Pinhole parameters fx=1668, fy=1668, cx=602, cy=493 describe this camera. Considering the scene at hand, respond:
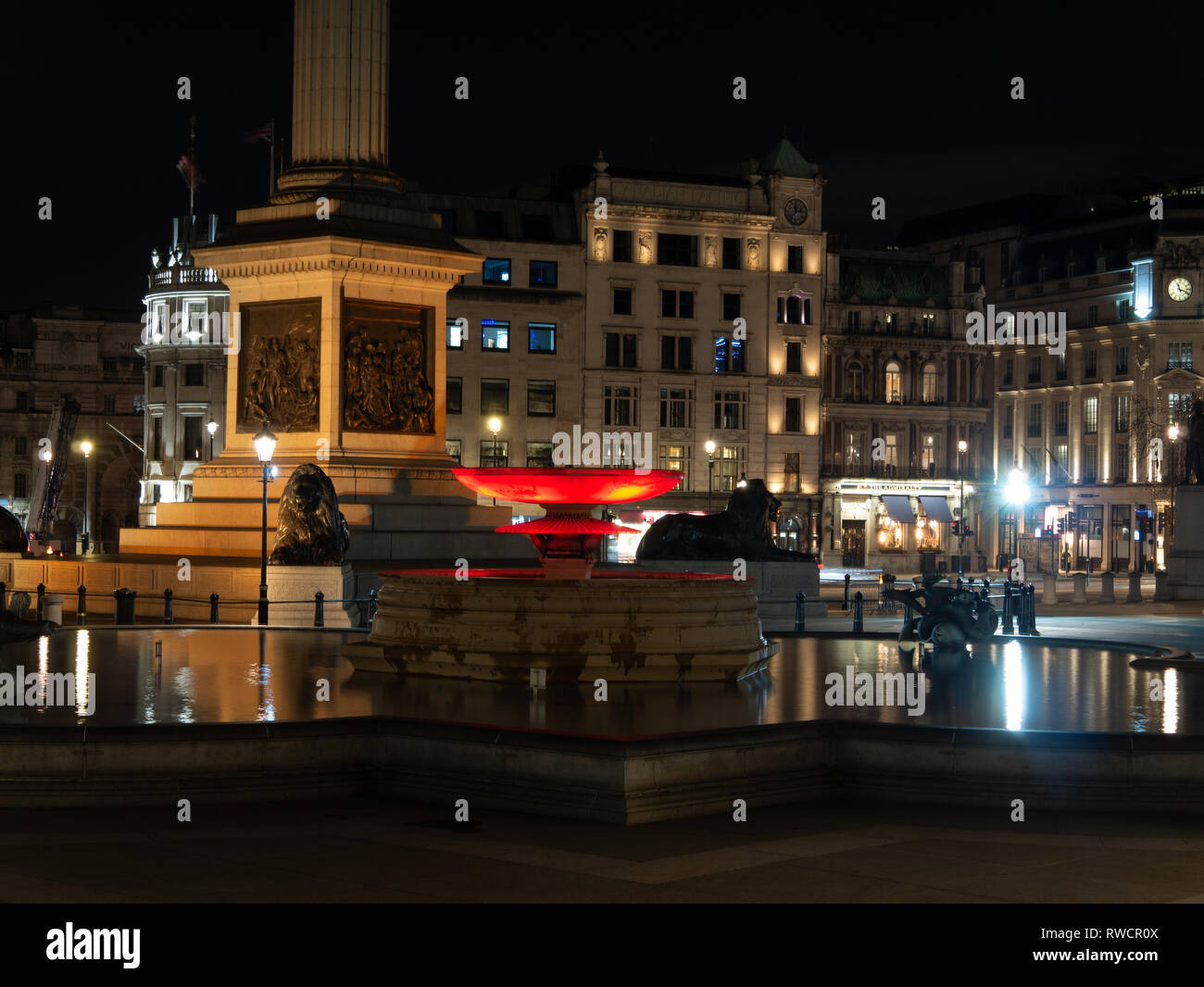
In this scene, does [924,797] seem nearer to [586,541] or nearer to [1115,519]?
[586,541]

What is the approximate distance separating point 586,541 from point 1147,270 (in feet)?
268

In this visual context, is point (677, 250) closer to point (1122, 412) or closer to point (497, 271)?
point (497, 271)

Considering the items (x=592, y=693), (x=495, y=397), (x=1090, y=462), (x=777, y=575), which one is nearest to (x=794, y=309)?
(x=495, y=397)

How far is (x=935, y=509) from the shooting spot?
9656cm

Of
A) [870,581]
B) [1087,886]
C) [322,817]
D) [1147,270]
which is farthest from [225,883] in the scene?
[1147,270]

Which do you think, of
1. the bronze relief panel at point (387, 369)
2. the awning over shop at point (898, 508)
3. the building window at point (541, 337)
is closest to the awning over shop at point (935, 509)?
the awning over shop at point (898, 508)

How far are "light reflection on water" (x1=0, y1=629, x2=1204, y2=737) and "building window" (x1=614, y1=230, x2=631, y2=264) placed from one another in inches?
2531

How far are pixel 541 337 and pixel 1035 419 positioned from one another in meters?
37.1

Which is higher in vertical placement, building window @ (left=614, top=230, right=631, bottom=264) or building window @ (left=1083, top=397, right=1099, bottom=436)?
building window @ (left=614, top=230, right=631, bottom=264)

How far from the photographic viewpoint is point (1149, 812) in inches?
535

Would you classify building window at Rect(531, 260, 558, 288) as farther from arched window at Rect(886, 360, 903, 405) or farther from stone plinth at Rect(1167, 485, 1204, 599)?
stone plinth at Rect(1167, 485, 1204, 599)

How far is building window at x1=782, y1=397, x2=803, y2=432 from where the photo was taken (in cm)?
8962

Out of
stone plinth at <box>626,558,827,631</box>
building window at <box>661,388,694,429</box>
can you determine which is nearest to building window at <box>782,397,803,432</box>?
building window at <box>661,388,694,429</box>

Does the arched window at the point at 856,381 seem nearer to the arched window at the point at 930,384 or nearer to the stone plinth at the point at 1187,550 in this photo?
the arched window at the point at 930,384
